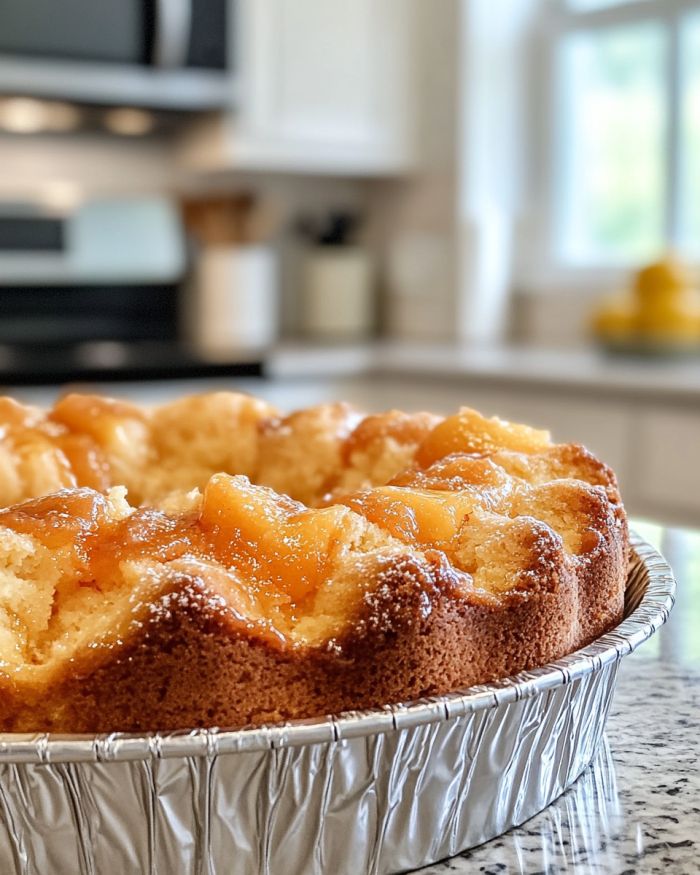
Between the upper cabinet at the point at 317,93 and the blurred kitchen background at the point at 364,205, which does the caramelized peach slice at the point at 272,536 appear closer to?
the blurred kitchen background at the point at 364,205

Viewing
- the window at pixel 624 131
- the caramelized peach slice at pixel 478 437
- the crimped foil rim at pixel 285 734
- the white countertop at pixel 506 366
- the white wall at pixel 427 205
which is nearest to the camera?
the crimped foil rim at pixel 285 734

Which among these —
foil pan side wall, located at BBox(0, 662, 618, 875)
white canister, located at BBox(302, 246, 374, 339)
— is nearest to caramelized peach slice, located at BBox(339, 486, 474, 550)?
foil pan side wall, located at BBox(0, 662, 618, 875)

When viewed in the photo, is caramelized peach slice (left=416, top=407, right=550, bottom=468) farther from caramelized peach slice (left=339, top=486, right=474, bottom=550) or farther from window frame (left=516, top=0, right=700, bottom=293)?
window frame (left=516, top=0, right=700, bottom=293)

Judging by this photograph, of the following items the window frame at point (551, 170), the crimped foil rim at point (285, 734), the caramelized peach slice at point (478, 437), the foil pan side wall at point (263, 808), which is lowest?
the foil pan side wall at point (263, 808)

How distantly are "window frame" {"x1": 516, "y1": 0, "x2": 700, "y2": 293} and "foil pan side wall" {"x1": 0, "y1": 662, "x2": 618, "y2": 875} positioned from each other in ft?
10.4

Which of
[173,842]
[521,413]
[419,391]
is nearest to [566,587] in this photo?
[173,842]

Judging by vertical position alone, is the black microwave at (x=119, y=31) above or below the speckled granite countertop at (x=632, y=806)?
above

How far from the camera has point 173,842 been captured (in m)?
0.52

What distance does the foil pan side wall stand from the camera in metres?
0.51

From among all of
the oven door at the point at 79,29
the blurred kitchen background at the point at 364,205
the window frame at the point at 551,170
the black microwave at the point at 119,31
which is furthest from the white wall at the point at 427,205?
the oven door at the point at 79,29

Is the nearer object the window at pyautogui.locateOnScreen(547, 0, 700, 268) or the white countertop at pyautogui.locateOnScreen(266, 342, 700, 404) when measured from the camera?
the white countertop at pyautogui.locateOnScreen(266, 342, 700, 404)

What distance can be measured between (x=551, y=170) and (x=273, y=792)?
11.6 ft

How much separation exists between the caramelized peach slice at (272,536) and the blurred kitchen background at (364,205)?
2.11 meters

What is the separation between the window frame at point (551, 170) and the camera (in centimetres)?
349
